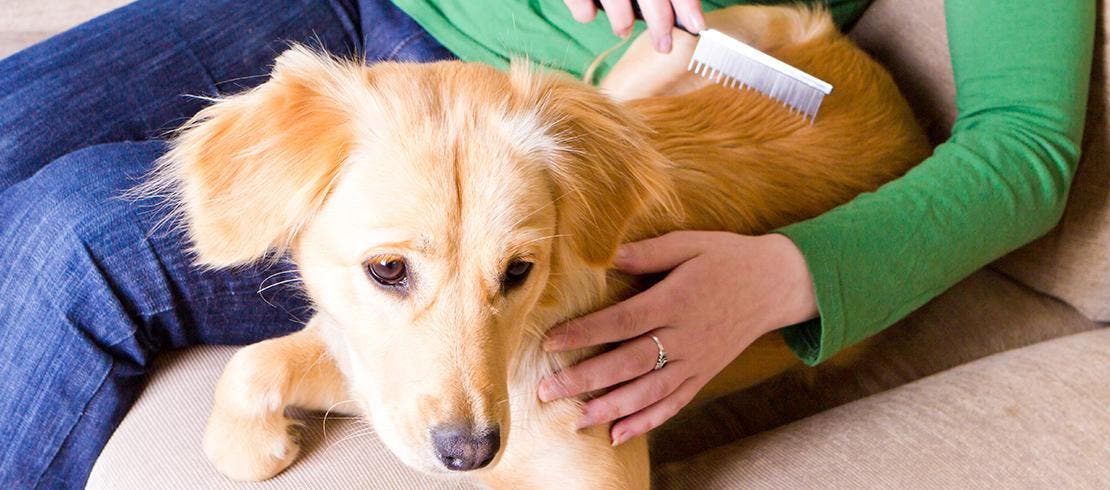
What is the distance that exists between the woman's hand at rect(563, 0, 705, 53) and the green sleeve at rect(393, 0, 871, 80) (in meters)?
0.27

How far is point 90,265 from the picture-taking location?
3.69 feet

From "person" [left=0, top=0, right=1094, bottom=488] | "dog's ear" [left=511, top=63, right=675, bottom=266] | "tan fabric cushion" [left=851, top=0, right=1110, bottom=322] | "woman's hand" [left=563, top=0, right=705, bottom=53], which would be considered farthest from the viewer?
"tan fabric cushion" [left=851, top=0, right=1110, bottom=322]

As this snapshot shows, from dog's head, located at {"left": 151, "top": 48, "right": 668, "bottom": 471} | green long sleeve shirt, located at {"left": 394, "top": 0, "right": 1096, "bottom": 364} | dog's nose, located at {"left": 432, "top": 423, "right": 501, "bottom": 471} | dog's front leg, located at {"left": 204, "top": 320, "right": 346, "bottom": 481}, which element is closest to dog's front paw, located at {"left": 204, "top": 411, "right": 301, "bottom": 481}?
dog's front leg, located at {"left": 204, "top": 320, "right": 346, "bottom": 481}

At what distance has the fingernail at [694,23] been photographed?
48.6 inches

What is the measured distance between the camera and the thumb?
1.10 m

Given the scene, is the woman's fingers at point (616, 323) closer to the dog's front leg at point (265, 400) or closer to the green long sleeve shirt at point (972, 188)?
the green long sleeve shirt at point (972, 188)

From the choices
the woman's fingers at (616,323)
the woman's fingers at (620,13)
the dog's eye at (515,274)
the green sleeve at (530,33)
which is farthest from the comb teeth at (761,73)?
the dog's eye at (515,274)

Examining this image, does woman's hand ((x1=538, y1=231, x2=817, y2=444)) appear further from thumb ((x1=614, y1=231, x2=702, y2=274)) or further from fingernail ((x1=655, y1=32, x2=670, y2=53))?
fingernail ((x1=655, y1=32, x2=670, y2=53))

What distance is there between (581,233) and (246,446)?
49 centimetres

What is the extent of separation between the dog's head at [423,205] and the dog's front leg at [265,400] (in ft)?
0.51

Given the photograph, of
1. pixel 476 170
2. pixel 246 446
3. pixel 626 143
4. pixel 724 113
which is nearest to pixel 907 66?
pixel 724 113

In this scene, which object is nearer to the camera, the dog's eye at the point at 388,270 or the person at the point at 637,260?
the dog's eye at the point at 388,270

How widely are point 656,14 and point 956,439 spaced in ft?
2.22

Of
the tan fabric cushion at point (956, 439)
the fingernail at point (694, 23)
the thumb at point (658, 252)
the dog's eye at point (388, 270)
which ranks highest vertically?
the fingernail at point (694, 23)
